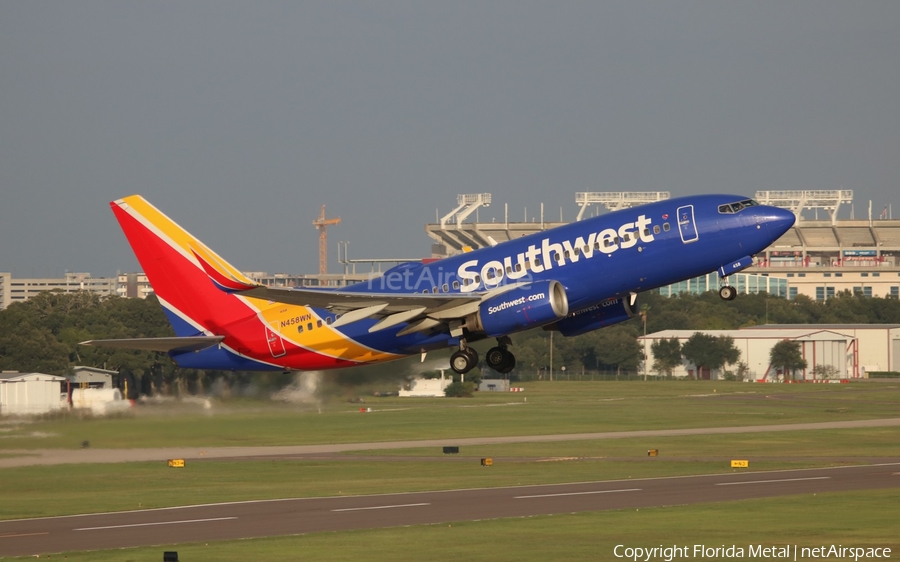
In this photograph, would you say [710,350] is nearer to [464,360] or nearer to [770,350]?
[770,350]

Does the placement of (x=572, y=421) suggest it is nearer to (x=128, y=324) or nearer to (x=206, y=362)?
(x=128, y=324)

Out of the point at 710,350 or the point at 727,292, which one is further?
the point at 710,350

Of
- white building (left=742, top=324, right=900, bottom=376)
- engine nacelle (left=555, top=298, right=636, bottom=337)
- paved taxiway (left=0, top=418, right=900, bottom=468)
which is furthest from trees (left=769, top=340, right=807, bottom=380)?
engine nacelle (left=555, top=298, right=636, bottom=337)

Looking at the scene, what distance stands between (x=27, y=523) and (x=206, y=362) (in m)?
10.5

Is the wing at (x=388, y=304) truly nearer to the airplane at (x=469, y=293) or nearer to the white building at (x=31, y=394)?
the airplane at (x=469, y=293)

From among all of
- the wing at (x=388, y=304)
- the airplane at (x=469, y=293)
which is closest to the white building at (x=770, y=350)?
the airplane at (x=469, y=293)

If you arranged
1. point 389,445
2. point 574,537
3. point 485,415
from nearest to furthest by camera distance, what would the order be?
point 574,537, point 389,445, point 485,415

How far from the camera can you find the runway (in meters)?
47.4

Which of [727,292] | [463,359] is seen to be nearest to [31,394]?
[463,359]

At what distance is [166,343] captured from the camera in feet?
157

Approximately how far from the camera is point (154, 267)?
51.2m
